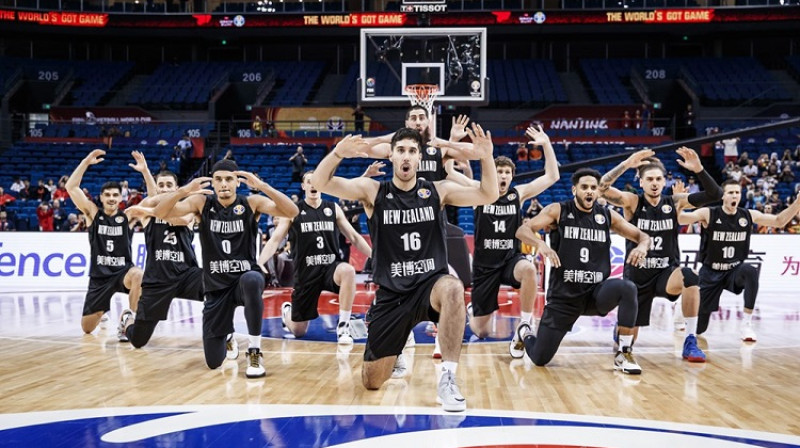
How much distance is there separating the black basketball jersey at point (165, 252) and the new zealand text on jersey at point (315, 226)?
1.38m

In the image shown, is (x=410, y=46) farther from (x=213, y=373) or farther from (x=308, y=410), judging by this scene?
(x=308, y=410)

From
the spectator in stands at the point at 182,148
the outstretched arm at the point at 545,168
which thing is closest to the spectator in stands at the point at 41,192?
the spectator in stands at the point at 182,148

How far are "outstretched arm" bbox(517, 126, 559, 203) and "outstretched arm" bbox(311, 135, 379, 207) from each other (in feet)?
7.48

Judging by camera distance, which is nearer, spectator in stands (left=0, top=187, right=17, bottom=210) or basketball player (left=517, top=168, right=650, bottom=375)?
basketball player (left=517, top=168, right=650, bottom=375)

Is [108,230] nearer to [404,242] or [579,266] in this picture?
[404,242]

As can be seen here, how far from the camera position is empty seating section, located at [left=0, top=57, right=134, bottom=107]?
30.6 metres

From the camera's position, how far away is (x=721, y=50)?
3250 centimetres

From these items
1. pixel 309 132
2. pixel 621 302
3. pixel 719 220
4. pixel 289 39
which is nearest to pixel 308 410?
pixel 621 302

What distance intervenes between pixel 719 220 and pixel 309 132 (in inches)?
778

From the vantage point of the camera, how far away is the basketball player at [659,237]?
7621mm

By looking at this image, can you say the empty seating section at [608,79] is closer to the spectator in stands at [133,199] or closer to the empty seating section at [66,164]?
the empty seating section at [66,164]

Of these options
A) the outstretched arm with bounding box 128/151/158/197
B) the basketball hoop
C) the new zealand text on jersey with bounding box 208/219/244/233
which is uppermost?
the basketball hoop

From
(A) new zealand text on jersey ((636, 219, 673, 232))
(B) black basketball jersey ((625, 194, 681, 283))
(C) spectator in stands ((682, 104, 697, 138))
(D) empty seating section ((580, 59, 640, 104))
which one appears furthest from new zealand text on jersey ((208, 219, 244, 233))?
(D) empty seating section ((580, 59, 640, 104))

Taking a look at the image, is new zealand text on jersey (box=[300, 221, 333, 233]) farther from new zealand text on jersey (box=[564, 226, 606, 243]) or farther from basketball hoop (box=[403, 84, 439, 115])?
basketball hoop (box=[403, 84, 439, 115])
